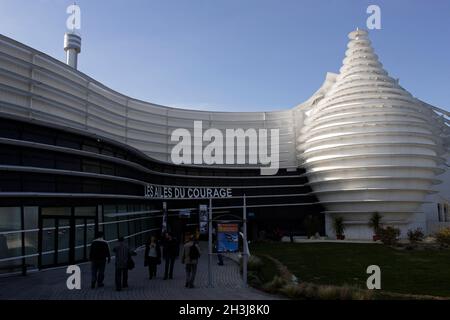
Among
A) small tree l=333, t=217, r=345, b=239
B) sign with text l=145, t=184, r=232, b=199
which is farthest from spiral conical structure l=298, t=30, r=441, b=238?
sign with text l=145, t=184, r=232, b=199

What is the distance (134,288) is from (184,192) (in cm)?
3649

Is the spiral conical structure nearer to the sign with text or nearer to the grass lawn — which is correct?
the sign with text

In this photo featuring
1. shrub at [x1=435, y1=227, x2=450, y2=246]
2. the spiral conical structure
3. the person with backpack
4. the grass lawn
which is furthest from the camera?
the spiral conical structure

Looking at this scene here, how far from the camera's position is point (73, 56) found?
54000mm

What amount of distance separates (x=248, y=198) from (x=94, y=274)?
42480 millimetres

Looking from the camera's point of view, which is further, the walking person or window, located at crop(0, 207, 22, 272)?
window, located at crop(0, 207, 22, 272)

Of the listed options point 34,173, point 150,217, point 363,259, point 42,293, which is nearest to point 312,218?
point 150,217

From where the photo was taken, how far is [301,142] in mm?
61844

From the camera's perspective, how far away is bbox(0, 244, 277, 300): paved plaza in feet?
46.0

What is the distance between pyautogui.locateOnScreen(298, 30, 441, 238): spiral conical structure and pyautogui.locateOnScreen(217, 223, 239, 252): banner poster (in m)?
39.4

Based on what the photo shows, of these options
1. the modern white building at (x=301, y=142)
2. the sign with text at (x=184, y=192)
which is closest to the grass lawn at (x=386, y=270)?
the modern white building at (x=301, y=142)

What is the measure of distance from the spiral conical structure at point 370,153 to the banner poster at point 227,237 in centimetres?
3939

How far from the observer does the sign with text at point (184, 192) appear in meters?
42.9
